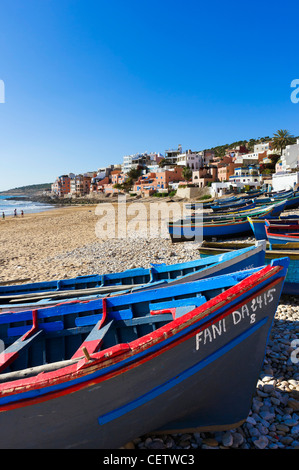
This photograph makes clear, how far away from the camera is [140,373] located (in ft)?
10.3

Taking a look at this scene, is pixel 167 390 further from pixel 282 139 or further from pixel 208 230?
pixel 282 139

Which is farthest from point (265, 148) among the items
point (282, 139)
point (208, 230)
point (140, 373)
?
point (140, 373)

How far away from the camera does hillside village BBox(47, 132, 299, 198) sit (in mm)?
53344

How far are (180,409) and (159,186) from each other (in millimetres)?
71669

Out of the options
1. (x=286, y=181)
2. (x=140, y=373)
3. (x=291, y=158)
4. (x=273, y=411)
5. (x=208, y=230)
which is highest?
(x=291, y=158)

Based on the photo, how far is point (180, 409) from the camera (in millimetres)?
3570

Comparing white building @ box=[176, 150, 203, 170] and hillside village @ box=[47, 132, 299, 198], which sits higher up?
white building @ box=[176, 150, 203, 170]

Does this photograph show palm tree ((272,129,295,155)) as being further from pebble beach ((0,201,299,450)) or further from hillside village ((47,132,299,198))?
pebble beach ((0,201,299,450))

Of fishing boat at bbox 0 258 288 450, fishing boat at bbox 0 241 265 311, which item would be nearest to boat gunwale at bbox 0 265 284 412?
fishing boat at bbox 0 258 288 450

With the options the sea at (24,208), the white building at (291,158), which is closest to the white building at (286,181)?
the white building at (291,158)

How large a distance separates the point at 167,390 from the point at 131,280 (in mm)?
4599

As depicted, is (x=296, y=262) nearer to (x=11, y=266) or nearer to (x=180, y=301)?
(x=180, y=301)

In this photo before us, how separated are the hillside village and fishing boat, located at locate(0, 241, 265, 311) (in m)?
39.0
